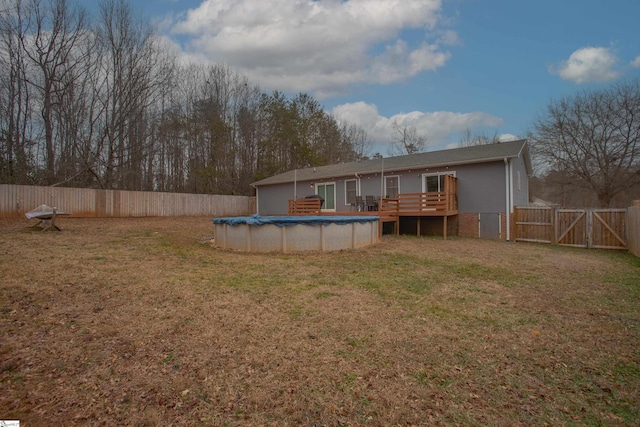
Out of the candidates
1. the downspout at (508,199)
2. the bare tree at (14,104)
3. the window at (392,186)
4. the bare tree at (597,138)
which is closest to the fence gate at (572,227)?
the downspout at (508,199)

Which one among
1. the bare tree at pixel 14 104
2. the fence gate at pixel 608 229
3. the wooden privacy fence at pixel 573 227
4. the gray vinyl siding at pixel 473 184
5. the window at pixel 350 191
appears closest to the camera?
the fence gate at pixel 608 229

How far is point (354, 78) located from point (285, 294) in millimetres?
21537

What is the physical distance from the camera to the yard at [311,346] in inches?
82.7

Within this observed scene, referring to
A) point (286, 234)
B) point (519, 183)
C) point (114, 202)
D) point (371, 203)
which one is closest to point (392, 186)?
point (371, 203)

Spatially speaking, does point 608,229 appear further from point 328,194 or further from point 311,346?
point 311,346

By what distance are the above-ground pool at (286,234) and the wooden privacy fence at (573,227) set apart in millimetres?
7139

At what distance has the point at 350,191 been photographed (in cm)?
1619

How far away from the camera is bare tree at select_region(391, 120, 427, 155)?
1194 inches

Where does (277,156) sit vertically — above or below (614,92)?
below

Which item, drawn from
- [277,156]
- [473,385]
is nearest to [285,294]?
[473,385]

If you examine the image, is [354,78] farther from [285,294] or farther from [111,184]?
[285,294]

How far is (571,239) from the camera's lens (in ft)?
34.9

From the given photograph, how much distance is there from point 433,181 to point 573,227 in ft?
16.5

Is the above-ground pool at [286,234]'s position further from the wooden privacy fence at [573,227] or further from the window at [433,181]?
the wooden privacy fence at [573,227]
